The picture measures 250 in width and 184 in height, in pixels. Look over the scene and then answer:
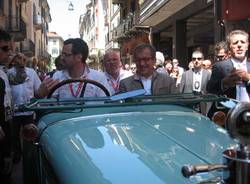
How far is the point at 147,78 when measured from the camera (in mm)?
4754

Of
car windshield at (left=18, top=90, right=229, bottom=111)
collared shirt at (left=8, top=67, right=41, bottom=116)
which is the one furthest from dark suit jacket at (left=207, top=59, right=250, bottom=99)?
collared shirt at (left=8, top=67, right=41, bottom=116)

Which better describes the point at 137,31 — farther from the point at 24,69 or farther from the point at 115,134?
the point at 115,134

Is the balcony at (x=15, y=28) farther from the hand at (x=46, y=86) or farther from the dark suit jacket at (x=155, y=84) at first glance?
the hand at (x=46, y=86)

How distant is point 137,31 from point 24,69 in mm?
20719

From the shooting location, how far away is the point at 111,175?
2.08 metres

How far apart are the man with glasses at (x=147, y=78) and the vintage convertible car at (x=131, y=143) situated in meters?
1.13

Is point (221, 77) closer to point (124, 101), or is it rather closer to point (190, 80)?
point (124, 101)

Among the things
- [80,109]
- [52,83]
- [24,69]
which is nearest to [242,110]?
[80,109]

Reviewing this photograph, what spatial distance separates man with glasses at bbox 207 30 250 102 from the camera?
434 centimetres

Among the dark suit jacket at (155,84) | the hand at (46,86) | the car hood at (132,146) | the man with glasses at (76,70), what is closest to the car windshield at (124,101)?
the car hood at (132,146)

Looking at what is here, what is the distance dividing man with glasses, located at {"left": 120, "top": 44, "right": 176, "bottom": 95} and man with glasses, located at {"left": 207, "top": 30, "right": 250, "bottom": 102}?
476 mm

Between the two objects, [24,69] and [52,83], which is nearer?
[52,83]

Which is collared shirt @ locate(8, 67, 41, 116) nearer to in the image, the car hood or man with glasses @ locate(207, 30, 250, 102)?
man with glasses @ locate(207, 30, 250, 102)

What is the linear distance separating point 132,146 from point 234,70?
2.12m
